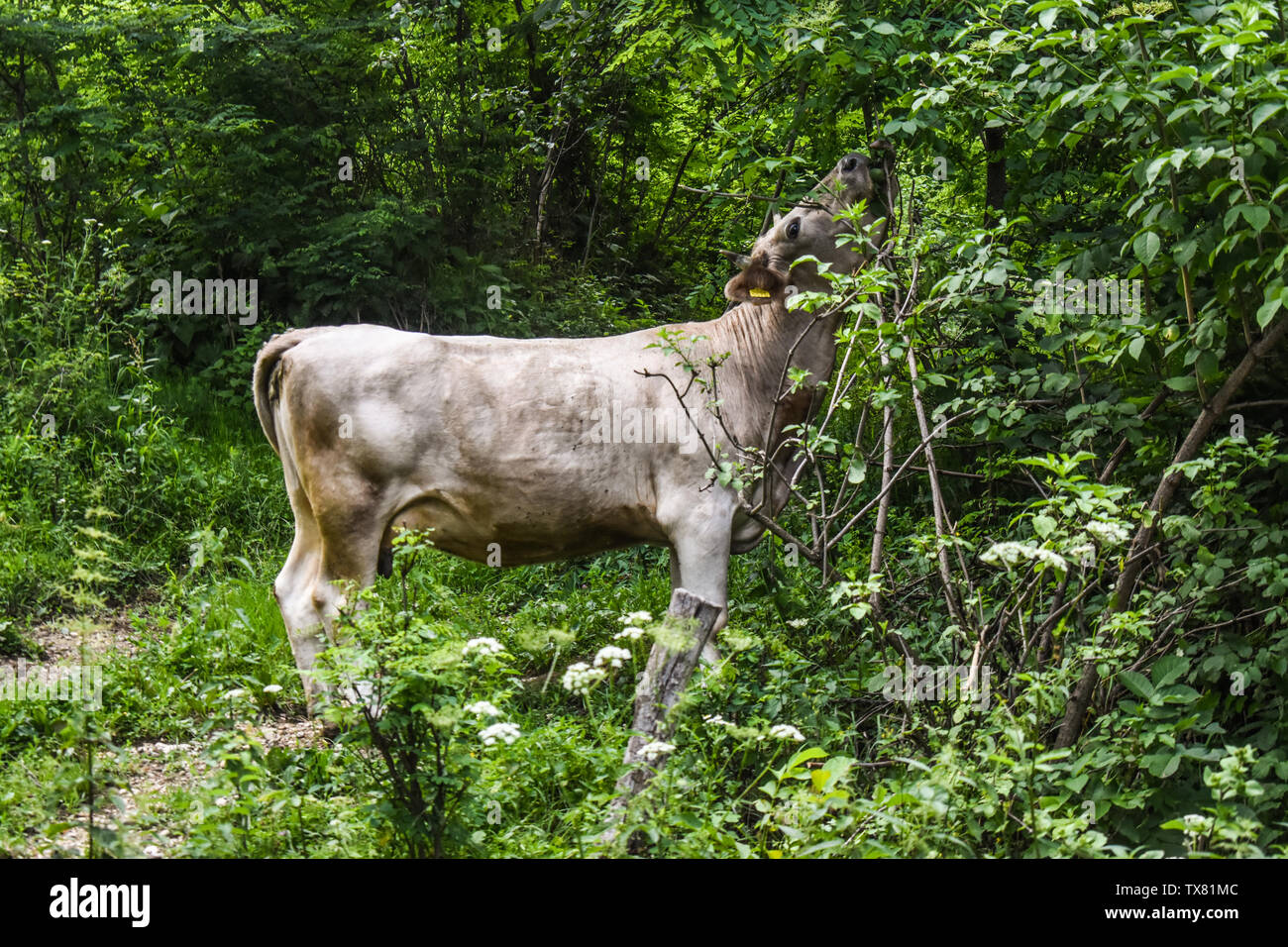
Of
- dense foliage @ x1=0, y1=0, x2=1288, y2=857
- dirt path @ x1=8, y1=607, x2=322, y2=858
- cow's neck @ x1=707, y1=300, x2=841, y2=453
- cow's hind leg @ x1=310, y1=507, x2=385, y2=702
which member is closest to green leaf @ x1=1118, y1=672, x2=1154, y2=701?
dense foliage @ x1=0, y1=0, x2=1288, y2=857

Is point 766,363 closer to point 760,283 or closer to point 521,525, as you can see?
point 760,283

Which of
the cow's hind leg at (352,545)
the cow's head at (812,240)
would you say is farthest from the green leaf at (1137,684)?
the cow's hind leg at (352,545)

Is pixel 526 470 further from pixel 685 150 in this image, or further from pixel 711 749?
pixel 685 150

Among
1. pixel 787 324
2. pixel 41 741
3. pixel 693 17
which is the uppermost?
pixel 693 17

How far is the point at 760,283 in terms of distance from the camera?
19.9ft

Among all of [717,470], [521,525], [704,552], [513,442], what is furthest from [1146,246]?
[521,525]

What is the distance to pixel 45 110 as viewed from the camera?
8.92m

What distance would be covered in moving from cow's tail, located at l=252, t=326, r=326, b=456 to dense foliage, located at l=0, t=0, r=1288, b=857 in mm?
1076

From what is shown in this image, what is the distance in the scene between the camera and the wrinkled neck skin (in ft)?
19.4

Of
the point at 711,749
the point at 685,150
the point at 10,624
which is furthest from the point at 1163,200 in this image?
the point at 685,150

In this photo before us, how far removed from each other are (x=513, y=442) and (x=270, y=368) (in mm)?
1273

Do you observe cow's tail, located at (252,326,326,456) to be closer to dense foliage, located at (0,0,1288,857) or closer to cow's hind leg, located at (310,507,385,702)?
cow's hind leg, located at (310,507,385,702)

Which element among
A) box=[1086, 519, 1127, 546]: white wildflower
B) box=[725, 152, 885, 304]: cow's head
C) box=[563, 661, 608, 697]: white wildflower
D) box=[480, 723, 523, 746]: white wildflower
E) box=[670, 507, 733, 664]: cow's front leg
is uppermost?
box=[725, 152, 885, 304]: cow's head

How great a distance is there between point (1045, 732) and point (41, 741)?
4186 millimetres
